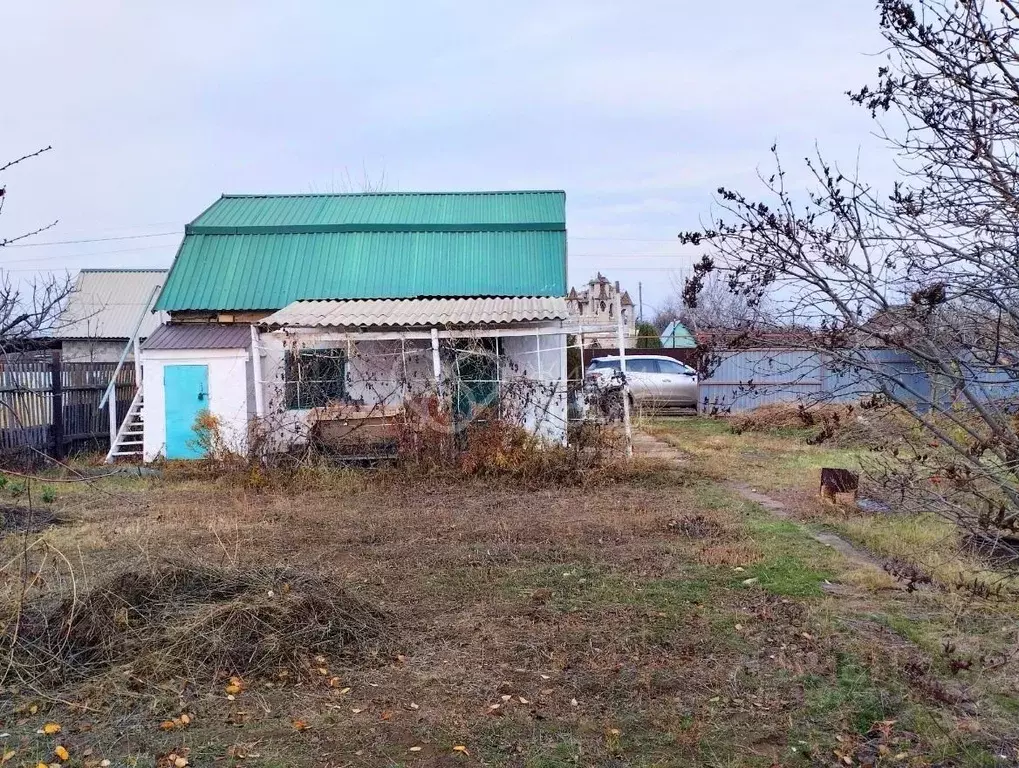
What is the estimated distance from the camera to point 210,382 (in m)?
15.7

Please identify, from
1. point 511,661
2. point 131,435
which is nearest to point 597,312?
point 131,435

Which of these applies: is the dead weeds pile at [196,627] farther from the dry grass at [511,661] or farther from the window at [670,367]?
the window at [670,367]

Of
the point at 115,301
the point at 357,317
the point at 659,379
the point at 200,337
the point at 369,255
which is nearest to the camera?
the point at 357,317

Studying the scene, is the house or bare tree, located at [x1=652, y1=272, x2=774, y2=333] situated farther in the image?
the house

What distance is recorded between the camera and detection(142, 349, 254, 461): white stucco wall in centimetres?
1561

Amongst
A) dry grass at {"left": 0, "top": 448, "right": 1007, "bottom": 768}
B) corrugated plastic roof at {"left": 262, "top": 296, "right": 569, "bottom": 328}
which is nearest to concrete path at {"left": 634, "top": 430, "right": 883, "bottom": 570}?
dry grass at {"left": 0, "top": 448, "right": 1007, "bottom": 768}

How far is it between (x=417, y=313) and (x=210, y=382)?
438 cm

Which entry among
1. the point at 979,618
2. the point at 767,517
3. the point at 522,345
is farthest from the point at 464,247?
the point at 979,618

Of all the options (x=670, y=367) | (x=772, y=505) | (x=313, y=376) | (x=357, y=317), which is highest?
(x=357, y=317)

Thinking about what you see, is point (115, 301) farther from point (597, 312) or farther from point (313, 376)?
point (313, 376)

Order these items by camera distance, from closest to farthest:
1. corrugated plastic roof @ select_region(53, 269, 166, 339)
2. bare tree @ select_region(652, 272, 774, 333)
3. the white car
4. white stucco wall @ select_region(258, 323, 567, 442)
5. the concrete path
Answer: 1. bare tree @ select_region(652, 272, 774, 333)
2. the concrete path
3. white stucco wall @ select_region(258, 323, 567, 442)
4. the white car
5. corrugated plastic roof @ select_region(53, 269, 166, 339)

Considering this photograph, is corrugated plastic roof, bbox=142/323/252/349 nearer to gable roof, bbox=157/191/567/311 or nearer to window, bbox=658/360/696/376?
gable roof, bbox=157/191/567/311

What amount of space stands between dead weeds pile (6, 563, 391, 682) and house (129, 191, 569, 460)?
20.2ft

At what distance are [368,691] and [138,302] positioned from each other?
101ft
